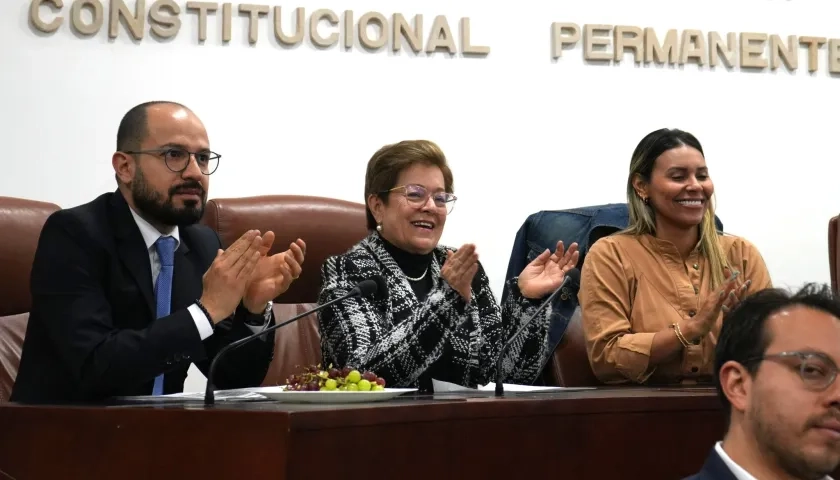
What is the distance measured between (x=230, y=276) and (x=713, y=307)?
4.16 feet

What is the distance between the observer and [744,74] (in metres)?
4.90

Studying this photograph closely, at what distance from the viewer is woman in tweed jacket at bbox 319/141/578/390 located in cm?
273

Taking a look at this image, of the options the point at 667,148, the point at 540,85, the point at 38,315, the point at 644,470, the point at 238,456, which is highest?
the point at 540,85

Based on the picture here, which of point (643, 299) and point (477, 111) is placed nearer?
point (643, 299)

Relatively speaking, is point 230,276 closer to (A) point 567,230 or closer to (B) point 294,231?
(B) point 294,231

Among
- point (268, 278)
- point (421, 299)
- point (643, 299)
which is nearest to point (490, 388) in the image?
point (421, 299)

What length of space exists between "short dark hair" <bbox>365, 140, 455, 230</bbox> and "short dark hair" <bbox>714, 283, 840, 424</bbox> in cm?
145

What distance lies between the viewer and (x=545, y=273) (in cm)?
295

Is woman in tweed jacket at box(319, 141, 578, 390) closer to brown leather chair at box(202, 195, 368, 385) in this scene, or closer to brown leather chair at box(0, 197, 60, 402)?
brown leather chair at box(202, 195, 368, 385)

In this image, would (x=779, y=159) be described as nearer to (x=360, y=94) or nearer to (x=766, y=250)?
(x=766, y=250)

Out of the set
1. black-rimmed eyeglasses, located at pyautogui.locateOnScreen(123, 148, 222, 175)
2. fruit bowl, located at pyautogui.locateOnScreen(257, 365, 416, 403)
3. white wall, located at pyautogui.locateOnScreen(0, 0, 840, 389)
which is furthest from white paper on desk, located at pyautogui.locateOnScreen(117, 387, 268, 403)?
white wall, located at pyautogui.locateOnScreen(0, 0, 840, 389)

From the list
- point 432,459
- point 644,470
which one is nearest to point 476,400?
point 432,459

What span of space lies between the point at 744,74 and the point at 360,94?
1.66 metres

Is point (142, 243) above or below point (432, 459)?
above
